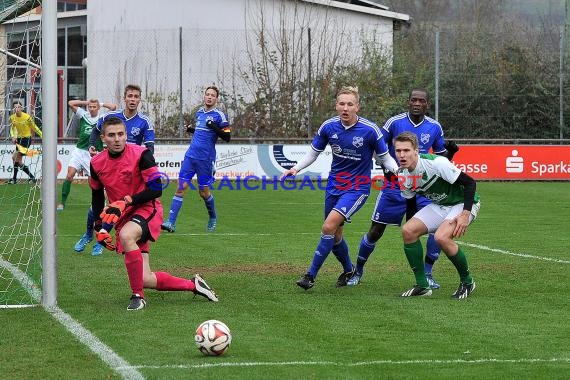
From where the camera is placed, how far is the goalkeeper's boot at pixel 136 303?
862cm

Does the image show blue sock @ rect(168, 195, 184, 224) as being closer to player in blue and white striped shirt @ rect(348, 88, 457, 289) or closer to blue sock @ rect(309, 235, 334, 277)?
player in blue and white striped shirt @ rect(348, 88, 457, 289)

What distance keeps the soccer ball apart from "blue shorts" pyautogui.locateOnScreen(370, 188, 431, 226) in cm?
380

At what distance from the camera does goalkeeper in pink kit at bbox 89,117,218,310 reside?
28.5 ft

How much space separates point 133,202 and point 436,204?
2695mm

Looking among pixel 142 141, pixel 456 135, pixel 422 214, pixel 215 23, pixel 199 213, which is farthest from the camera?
pixel 215 23

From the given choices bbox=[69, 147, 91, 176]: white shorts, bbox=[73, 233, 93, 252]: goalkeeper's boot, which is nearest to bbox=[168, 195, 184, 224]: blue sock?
bbox=[69, 147, 91, 176]: white shorts

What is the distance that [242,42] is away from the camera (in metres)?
30.0

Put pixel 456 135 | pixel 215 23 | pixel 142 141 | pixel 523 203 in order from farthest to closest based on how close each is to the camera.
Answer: pixel 215 23
pixel 456 135
pixel 523 203
pixel 142 141

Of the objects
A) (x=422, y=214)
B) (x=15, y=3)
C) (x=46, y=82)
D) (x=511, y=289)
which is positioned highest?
(x=15, y=3)

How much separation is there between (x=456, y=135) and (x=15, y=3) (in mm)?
19405

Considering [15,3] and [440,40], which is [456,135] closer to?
[440,40]

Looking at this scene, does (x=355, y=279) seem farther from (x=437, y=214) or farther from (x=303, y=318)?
(x=303, y=318)

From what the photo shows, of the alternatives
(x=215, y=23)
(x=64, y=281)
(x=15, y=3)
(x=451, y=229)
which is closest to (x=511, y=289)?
(x=451, y=229)

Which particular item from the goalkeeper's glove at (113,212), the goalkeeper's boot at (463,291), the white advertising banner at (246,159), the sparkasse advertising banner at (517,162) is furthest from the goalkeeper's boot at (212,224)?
the sparkasse advertising banner at (517,162)
